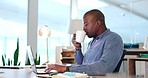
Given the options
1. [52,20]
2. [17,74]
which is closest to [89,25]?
[17,74]

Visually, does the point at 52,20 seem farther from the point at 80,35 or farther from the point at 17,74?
the point at 17,74

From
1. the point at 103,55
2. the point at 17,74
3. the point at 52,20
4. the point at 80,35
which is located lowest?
the point at 17,74

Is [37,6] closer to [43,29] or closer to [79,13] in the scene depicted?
[43,29]

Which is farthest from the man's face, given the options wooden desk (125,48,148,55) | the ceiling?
the ceiling

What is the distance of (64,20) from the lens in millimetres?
5789

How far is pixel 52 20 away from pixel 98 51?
401 centimetres

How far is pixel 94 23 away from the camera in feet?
6.05

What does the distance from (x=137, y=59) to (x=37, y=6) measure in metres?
2.57

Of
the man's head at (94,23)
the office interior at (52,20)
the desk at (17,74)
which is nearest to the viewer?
the desk at (17,74)

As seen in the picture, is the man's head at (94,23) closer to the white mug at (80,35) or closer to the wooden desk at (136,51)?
the white mug at (80,35)

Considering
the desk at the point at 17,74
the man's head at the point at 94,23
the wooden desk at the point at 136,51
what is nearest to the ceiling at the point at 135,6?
the wooden desk at the point at 136,51

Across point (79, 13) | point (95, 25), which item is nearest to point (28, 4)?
point (79, 13)

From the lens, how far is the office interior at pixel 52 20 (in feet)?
15.7

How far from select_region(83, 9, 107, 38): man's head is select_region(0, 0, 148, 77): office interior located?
2.62 meters
